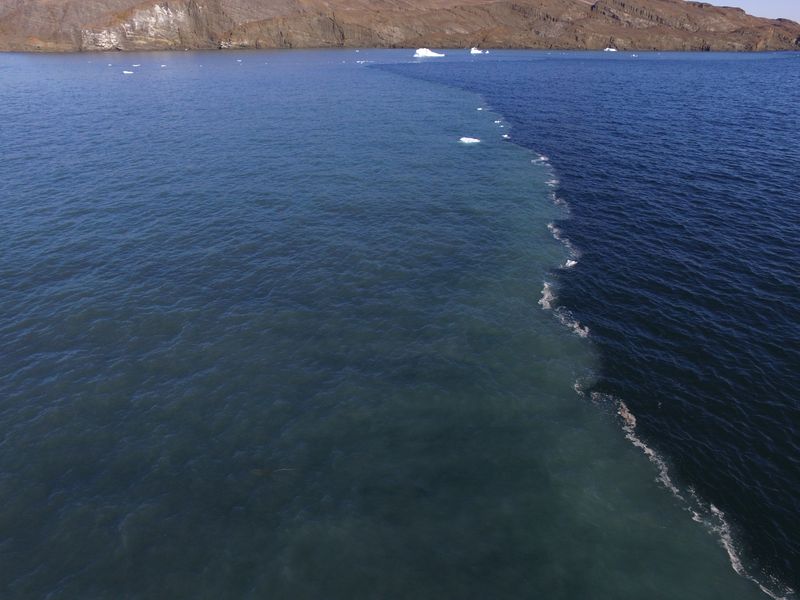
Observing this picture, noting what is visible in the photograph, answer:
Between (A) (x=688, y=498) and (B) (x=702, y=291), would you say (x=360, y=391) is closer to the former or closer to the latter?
(A) (x=688, y=498)

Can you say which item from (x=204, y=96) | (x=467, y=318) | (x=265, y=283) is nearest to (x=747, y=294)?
(x=467, y=318)

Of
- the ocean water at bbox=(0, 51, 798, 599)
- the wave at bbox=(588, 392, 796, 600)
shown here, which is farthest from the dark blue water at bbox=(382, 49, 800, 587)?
the wave at bbox=(588, 392, 796, 600)

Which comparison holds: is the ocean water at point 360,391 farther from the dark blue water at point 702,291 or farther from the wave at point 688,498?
the dark blue water at point 702,291

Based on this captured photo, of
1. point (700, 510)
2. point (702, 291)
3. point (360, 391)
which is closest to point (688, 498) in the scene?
Answer: point (700, 510)

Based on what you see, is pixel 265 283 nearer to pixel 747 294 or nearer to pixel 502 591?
pixel 502 591

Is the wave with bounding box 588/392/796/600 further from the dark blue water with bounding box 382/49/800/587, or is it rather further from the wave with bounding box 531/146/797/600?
the dark blue water with bounding box 382/49/800/587

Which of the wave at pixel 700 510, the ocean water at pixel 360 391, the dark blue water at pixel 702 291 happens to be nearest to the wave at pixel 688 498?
the wave at pixel 700 510
